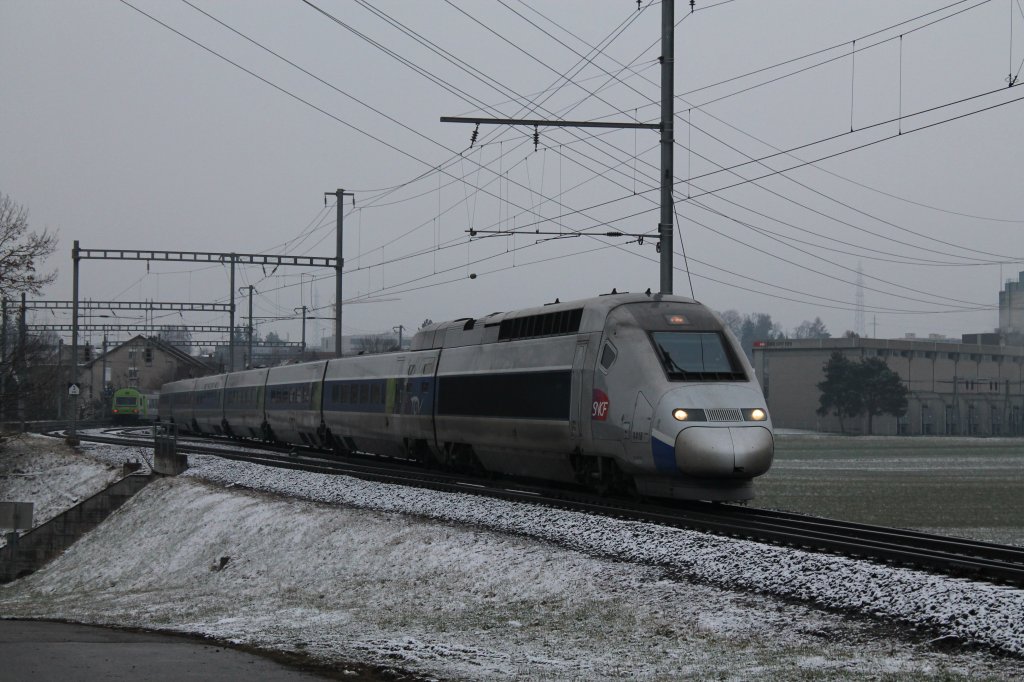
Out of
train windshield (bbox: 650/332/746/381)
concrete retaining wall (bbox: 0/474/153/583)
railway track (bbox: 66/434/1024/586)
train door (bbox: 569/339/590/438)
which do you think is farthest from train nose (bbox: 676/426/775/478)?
concrete retaining wall (bbox: 0/474/153/583)

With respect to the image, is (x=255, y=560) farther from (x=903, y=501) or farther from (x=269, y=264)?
(x=269, y=264)

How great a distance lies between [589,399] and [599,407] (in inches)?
18.3

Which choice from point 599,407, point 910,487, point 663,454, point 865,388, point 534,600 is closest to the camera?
point 534,600

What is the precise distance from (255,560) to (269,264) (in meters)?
30.4

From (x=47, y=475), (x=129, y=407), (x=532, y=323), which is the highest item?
(x=532, y=323)

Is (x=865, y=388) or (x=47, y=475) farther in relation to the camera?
(x=865, y=388)

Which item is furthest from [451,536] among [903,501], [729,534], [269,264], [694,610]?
[269,264]

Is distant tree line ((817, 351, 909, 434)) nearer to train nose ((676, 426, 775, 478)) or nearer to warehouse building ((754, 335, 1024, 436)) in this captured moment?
warehouse building ((754, 335, 1024, 436))

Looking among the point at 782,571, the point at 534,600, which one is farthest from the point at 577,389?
the point at 782,571

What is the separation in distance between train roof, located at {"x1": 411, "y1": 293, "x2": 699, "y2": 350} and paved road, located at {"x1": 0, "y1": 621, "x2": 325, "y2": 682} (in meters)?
10.7

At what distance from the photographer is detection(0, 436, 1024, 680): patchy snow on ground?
1152cm

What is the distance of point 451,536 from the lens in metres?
20.3

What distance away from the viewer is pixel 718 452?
731 inches

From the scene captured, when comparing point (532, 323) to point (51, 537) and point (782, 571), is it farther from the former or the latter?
point (51, 537)
